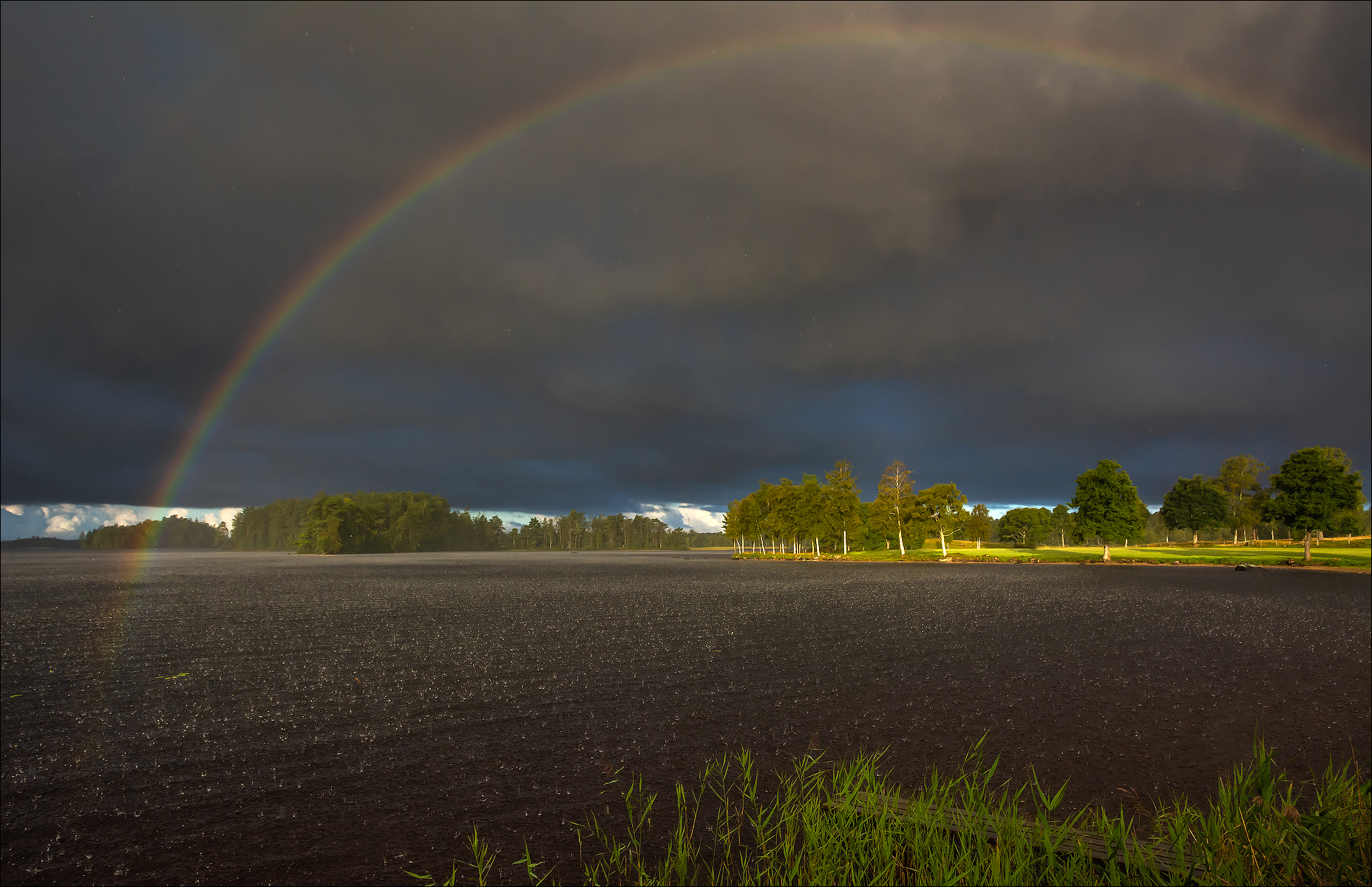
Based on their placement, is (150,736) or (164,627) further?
(164,627)

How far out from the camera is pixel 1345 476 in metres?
87.8

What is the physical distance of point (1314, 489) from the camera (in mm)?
87875

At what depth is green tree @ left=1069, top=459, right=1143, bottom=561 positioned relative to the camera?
Result: 104 metres

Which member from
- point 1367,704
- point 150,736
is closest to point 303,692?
point 150,736

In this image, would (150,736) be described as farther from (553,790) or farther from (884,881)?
(884,881)

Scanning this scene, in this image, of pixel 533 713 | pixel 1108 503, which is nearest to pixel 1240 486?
pixel 1108 503

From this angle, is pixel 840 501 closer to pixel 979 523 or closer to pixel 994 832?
pixel 979 523

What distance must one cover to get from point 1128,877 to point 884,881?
271 cm

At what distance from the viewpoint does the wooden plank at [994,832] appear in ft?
25.3

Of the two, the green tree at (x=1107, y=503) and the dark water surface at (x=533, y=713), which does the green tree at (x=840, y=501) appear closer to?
the green tree at (x=1107, y=503)

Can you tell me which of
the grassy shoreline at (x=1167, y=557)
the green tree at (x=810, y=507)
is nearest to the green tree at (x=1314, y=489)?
the grassy shoreline at (x=1167, y=557)

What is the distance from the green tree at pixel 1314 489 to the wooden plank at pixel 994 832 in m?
111

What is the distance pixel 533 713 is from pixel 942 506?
115252 mm

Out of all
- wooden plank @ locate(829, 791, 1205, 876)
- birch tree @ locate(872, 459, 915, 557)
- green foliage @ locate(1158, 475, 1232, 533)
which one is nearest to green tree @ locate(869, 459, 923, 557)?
birch tree @ locate(872, 459, 915, 557)
